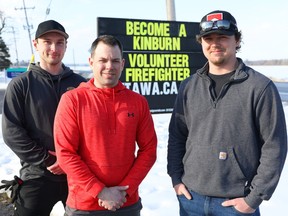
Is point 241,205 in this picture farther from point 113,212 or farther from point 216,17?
point 216,17

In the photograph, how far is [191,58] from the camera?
6602mm

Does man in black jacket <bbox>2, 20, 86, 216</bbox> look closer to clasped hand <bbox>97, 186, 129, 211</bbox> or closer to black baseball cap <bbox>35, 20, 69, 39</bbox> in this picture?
black baseball cap <bbox>35, 20, 69, 39</bbox>

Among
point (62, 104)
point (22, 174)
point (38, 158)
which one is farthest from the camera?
point (22, 174)

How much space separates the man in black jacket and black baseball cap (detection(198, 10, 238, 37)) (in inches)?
48.5

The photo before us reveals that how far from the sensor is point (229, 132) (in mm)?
2086

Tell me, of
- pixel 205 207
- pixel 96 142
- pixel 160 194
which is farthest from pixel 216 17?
pixel 160 194

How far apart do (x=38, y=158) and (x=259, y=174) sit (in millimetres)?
1605

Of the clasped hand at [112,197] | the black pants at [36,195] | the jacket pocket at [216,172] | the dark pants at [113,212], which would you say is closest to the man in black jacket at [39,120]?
the black pants at [36,195]

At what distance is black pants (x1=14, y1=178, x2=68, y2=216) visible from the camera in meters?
2.69

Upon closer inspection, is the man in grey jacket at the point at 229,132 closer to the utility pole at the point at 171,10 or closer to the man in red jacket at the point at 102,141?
the man in red jacket at the point at 102,141

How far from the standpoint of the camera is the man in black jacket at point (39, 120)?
8.37 feet

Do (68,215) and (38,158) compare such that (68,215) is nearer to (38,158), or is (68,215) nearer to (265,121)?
(38,158)

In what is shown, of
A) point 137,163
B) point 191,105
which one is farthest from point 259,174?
point 137,163

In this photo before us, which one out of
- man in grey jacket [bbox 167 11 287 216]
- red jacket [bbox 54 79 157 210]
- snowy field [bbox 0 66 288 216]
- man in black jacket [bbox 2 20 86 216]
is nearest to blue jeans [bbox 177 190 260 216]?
man in grey jacket [bbox 167 11 287 216]
